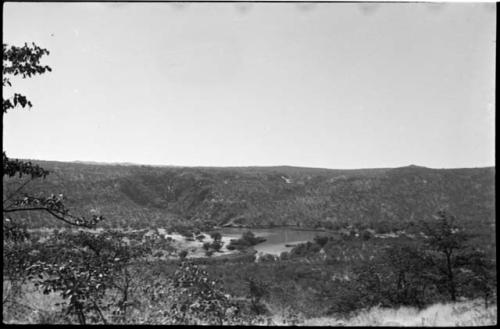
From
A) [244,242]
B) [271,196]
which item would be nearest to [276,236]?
[244,242]

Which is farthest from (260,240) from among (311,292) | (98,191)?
(98,191)

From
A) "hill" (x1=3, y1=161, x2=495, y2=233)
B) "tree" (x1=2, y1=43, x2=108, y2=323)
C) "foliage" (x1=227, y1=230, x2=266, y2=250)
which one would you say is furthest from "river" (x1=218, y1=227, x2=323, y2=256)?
"tree" (x1=2, y1=43, x2=108, y2=323)

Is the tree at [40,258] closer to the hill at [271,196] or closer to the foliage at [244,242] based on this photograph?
the foliage at [244,242]

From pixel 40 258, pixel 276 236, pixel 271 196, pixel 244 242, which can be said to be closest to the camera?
pixel 40 258

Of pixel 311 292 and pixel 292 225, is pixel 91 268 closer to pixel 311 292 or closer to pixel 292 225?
pixel 311 292

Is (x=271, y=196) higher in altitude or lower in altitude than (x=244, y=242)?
higher

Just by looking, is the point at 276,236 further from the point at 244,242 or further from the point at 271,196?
the point at 271,196

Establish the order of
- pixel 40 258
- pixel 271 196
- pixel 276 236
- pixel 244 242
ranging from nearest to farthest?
pixel 40 258 < pixel 244 242 < pixel 276 236 < pixel 271 196

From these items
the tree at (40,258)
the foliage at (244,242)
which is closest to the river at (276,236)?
the foliage at (244,242)
